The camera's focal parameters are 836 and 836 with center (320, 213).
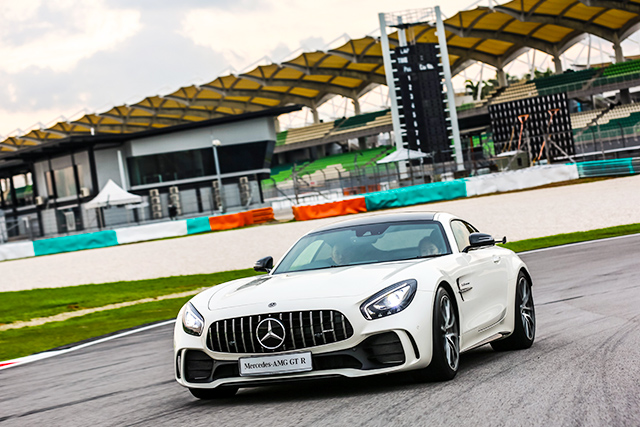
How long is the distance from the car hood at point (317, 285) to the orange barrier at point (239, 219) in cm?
3475

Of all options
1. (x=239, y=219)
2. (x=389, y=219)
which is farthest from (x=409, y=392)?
(x=239, y=219)

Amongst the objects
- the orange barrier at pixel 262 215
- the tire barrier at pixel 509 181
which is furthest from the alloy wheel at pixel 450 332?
the orange barrier at pixel 262 215

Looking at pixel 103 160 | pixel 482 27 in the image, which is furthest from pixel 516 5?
pixel 103 160

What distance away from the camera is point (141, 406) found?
19.7ft

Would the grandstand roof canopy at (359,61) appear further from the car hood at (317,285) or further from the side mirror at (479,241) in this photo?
the car hood at (317,285)

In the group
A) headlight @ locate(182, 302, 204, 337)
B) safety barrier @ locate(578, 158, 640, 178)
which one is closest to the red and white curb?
headlight @ locate(182, 302, 204, 337)

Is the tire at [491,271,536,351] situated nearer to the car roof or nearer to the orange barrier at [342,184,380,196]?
the car roof

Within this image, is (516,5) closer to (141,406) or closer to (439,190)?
(439,190)

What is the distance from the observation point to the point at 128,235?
38.9m

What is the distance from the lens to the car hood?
219 inches

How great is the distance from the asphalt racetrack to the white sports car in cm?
21

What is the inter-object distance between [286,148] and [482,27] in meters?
31.7

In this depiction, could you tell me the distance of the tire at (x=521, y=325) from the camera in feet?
23.7

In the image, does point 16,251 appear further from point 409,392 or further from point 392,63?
point 409,392
